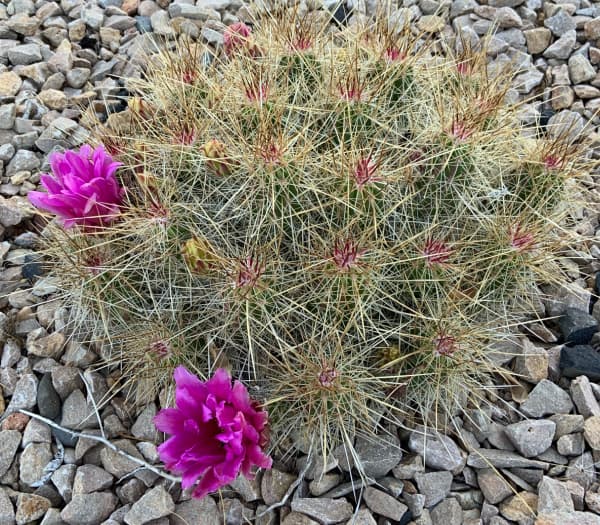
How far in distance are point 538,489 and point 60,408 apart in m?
1.54

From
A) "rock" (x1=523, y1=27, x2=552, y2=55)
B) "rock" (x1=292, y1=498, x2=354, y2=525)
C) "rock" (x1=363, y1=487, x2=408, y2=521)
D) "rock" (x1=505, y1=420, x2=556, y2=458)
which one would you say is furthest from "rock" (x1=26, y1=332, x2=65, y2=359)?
"rock" (x1=523, y1=27, x2=552, y2=55)

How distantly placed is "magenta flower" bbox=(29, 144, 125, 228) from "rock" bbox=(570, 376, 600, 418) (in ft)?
5.22

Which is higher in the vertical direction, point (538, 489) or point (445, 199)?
point (445, 199)

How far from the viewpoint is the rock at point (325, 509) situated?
6.21 feet

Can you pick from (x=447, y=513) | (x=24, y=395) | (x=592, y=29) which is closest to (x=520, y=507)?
(x=447, y=513)

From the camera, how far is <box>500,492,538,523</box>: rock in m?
1.92

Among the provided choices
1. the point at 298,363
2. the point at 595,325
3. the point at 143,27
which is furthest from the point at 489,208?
the point at 143,27

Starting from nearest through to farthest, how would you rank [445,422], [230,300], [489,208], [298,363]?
[230,300], [298,363], [445,422], [489,208]

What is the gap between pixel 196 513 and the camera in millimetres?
1924

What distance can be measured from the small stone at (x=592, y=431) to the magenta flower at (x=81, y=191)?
161 centimetres

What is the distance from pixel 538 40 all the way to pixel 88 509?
9.68 feet

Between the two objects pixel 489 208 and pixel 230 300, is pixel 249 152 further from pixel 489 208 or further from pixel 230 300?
pixel 489 208

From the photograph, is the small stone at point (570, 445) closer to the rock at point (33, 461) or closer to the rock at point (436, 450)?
the rock at point (436, 450)

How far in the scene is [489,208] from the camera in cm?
227
